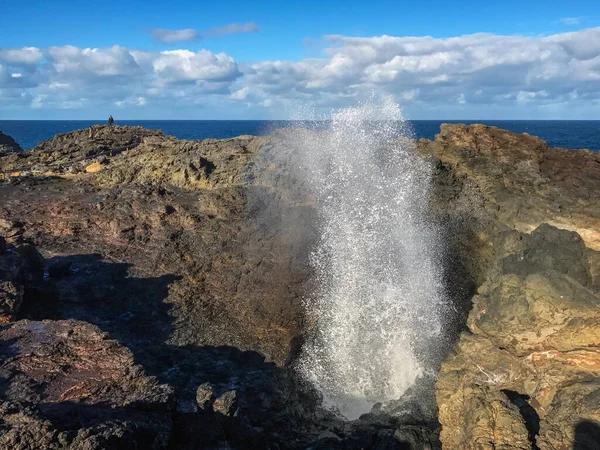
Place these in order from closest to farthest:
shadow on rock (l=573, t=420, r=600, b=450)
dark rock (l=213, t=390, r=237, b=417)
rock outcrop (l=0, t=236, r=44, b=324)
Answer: shadow on rock (l=573, t=420, r=600, b=450) < dark rock (l=213, t=390, r=237, b=417) < rock outcrop (l=0, t=236, r=44, b=324)

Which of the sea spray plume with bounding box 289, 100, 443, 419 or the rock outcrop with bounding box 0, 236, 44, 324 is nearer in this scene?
the rock outcrop with bounding box 0, 236, 44, 324

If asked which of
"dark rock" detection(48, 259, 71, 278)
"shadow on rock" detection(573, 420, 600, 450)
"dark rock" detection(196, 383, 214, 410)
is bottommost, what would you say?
"shadow on rock" detection(573, 420, 600, 450)

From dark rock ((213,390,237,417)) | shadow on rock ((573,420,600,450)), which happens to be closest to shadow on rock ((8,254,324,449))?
dark rock ((213,390,237,417))

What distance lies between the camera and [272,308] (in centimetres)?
1269

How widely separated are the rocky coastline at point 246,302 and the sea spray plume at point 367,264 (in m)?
0.54

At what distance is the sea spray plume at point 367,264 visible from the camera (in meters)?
11.3

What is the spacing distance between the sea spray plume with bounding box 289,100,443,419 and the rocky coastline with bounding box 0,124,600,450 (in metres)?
0.54

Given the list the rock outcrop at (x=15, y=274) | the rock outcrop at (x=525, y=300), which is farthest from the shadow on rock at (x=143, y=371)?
the rock outcrop at (x=525, y=300)

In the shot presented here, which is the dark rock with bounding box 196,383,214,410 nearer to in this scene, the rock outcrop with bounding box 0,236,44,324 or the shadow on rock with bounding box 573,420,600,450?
the rock outcrop with bounding box 0,236,44,324

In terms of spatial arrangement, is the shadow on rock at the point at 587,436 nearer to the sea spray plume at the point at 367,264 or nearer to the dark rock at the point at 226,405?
the sea spray plume at the point at 367,264

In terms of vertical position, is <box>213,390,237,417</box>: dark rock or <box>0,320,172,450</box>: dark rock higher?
<box>0,320,172,450</box>: dark rock

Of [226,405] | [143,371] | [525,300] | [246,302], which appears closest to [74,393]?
[143,371]

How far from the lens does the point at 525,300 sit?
31.7 feet

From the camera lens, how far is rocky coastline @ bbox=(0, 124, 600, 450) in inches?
277
